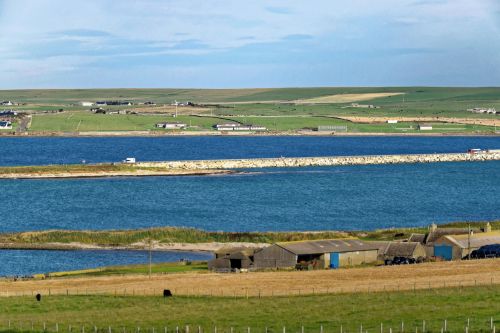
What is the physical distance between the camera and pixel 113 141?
183250 millimetres

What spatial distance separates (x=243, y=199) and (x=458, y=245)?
36.0 m

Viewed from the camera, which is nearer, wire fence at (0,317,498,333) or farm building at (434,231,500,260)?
wire fence at (0,317,498,333)

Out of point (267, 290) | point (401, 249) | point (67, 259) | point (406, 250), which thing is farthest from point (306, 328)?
point (67, 259)

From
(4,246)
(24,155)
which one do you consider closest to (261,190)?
(4,246)

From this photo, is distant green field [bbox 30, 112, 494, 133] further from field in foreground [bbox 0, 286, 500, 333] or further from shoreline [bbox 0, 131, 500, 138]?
field in foreground [bbox 0, 286, 500, 333]

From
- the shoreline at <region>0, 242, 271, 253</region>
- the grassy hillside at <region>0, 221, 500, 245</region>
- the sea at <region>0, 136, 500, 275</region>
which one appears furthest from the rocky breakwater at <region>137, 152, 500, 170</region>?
the shoreline at <region>0, 242, 271, 253</region>

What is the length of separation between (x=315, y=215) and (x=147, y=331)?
150 feet

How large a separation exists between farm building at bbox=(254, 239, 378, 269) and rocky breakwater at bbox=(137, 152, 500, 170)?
66.6 m

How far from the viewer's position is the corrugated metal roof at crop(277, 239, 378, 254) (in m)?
50.6

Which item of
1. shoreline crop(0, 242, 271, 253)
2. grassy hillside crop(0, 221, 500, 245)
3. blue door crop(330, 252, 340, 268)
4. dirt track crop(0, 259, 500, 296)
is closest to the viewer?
dirt track crop(0, 259, 500, 296)

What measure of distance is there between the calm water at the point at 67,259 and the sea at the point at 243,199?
0.20 ft

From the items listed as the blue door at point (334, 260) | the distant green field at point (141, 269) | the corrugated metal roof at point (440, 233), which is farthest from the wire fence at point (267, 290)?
the corrugated metal roof at point (440, 233)

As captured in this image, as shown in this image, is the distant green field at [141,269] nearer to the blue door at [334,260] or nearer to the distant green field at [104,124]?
the blue door at [334,260]

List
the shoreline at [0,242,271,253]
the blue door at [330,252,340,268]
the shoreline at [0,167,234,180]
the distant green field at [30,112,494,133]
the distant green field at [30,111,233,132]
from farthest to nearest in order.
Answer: the distant green field at [30,112,494,133] < the distant green field at [30,111,233,132] < the shoreline at [0,167,234,180] < the shoreline at [0,242,271,253] < the blue door at [330,252,340,268]
